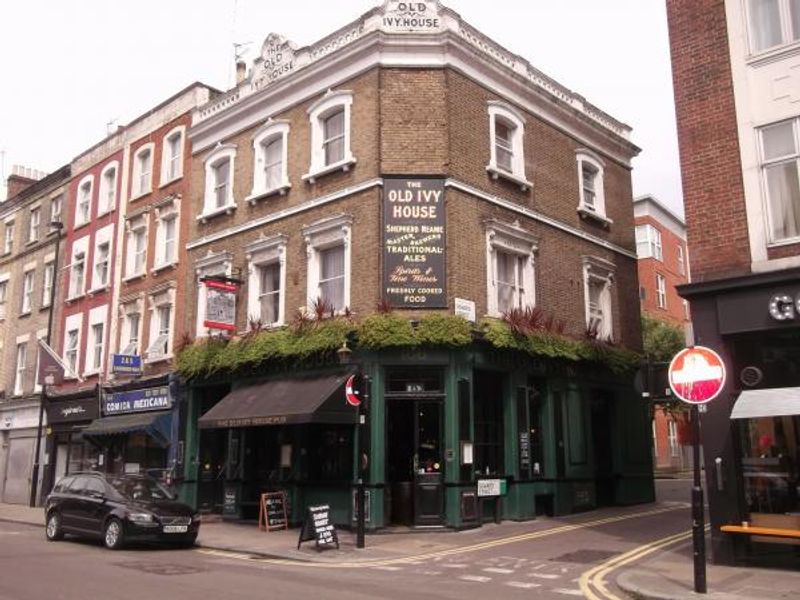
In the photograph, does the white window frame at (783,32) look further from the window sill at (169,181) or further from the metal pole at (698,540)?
the window sill at (169,181)

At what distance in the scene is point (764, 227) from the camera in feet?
39.7

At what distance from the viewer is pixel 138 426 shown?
22.8 meters

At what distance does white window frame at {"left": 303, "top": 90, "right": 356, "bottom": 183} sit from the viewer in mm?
18766

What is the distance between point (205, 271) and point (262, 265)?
2.69 metres

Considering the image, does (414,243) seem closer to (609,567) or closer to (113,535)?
(609,567)

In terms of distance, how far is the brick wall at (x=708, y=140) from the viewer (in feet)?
40.6

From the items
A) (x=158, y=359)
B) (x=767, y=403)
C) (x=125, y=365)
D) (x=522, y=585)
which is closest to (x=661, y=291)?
(x=158, y=359)

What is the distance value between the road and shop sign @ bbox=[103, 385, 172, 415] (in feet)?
21.8

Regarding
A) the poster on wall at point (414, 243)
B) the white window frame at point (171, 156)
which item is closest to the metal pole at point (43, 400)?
the white window frame at point (171, 156)

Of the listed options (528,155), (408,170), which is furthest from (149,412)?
(528,155)

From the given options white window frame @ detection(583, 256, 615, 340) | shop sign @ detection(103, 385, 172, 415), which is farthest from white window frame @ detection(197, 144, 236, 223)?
white window frame @ detection(583, 256, 615, 340)

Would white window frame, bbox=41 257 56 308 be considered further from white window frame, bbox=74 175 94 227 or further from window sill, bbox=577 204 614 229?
window sill, bbox=577 204 614 229

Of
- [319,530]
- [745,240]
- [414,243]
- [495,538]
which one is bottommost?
[495,538]

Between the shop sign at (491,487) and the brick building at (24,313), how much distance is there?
20887mm
